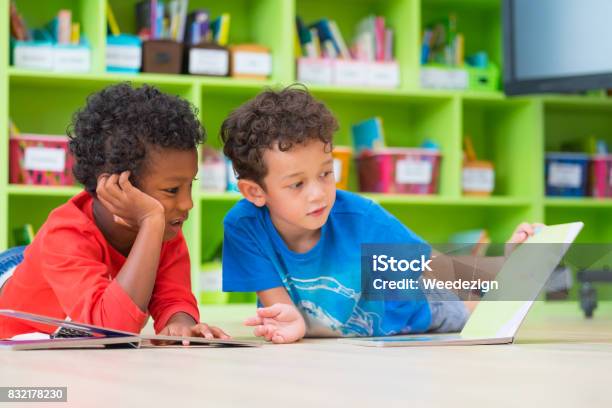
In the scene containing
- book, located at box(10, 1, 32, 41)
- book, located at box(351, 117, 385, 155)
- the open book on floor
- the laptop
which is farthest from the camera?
book, located at box(351, 117, 385, 155)

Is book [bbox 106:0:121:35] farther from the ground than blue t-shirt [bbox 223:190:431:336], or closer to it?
farther from the ground

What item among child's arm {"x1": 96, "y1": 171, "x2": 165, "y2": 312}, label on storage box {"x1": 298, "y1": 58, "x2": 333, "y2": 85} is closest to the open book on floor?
child's arm {"x1": 96, "y1": 171, "x2": 165, "y2": 312}

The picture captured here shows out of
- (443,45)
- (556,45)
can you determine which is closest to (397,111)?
(443,45)

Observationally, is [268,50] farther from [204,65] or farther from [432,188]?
[432,188]

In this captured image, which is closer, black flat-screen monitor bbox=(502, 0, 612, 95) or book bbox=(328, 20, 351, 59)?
black flat-screen monitor bbox=(502, 0, 612, 95)

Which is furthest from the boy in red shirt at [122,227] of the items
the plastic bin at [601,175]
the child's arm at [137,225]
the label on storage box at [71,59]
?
the plastic bin at [601,175]

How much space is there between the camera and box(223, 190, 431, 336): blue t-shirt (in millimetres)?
1548

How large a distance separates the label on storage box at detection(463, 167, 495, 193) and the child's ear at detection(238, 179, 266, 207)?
1837 mm

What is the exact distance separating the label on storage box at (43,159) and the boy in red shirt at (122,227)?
56.6 inches

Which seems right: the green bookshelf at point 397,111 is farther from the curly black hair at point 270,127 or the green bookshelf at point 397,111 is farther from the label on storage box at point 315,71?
the curly black hair at point 270,127

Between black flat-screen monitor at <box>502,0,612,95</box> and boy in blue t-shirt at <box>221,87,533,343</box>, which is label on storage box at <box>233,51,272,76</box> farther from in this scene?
boy in blue t-shirt at <box>221,87,533,343</box>

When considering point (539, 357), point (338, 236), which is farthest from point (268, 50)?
point (539, 357)

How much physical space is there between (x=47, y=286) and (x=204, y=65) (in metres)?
1.71

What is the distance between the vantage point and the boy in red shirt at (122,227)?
127 centimetres
